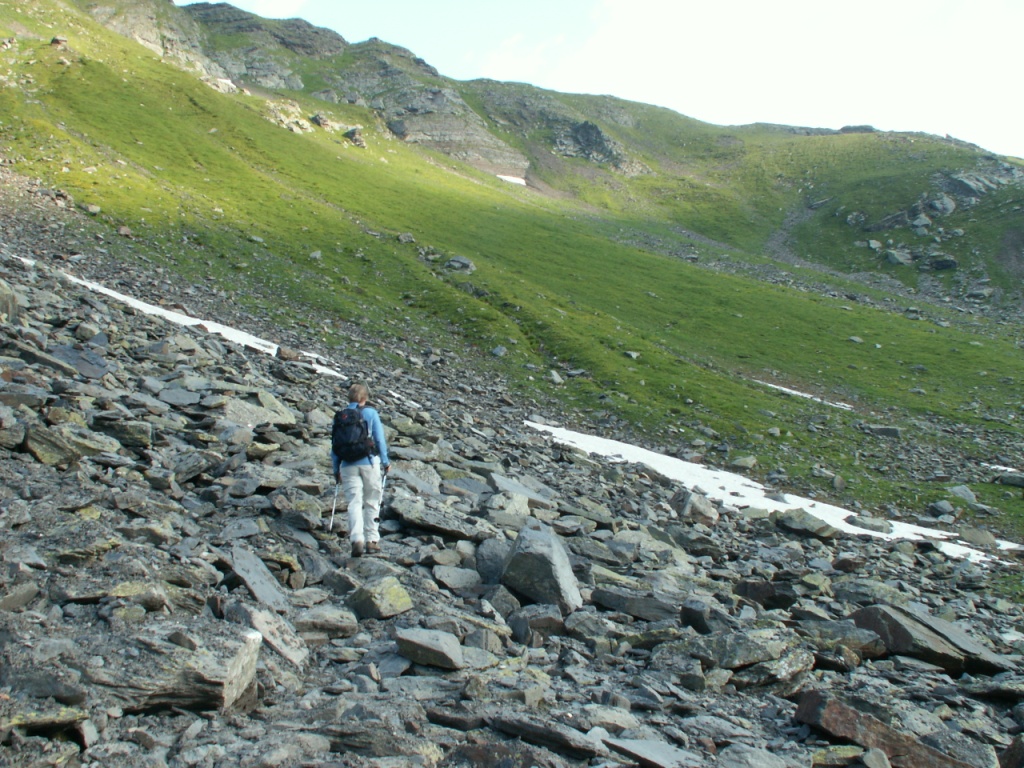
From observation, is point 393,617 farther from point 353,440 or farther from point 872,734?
point 872,734

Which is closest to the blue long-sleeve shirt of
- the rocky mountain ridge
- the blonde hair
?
the blonde hair

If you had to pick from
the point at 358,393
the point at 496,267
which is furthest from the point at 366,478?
the point at 496,267

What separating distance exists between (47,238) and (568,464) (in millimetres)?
33859

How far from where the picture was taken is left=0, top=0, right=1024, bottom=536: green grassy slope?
1567 inches

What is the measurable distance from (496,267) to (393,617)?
5757 centimetres

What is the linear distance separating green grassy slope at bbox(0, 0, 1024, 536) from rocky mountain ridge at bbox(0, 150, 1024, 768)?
17.9m

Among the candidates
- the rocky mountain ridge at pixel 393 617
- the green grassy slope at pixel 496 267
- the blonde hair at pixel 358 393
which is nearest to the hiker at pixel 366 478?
the blonde hair at pixel 358 393

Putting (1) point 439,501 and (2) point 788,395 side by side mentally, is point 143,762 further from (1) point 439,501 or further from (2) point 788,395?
(2) point 788,395

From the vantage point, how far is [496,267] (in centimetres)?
6494

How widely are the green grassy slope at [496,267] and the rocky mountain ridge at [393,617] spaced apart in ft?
58.7

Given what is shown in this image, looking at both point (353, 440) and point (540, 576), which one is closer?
point (540, 576)

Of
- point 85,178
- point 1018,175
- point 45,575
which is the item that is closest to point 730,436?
point 45,575

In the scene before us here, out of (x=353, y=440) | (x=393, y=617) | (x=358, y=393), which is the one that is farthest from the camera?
(x=358, y=393)

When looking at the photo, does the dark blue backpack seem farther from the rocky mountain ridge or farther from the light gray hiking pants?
the rocky mountain ridge
